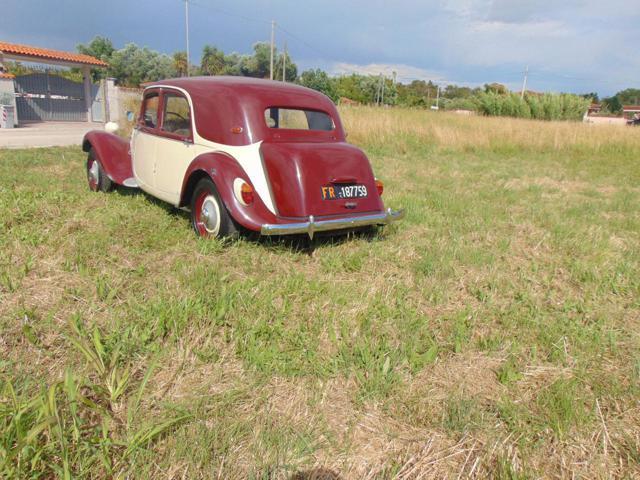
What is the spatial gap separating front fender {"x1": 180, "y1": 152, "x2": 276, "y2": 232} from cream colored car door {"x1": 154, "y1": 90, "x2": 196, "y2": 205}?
0.37 meters

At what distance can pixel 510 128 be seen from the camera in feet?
49.2

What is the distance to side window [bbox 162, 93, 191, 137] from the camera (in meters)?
4.55

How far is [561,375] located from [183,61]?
6998 centimetres

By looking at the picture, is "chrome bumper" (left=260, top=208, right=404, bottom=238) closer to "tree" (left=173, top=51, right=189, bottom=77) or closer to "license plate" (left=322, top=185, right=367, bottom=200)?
"license plate" (left=322, top=185, right=367, bottom=200)

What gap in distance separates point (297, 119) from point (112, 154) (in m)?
→ 2.65

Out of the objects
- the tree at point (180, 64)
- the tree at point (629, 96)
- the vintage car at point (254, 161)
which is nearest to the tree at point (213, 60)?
the tree at point (180, 64)

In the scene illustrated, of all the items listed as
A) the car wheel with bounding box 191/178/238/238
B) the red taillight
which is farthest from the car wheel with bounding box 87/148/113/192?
the red taillight

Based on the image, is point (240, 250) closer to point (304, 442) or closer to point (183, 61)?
point (304, 442)

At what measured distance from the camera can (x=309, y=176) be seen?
12.6 ft

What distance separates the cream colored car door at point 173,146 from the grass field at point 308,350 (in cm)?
38

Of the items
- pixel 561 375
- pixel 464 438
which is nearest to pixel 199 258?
pixel 464 438

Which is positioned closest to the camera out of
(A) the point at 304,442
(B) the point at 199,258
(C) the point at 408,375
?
(A) the point at 304,442

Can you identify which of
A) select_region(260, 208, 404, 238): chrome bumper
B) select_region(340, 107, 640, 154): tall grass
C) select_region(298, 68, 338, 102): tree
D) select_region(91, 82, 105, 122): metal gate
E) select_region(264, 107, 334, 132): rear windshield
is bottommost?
select_region(260, 208, 404, 238): chrome bumper

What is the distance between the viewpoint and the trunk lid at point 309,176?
12.4ft
